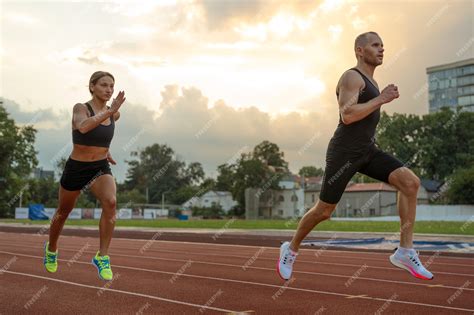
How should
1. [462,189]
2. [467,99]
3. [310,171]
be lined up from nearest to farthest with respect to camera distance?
[462,189], [467,99], [310,171]

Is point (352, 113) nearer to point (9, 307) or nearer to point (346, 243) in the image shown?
point (9, 307)

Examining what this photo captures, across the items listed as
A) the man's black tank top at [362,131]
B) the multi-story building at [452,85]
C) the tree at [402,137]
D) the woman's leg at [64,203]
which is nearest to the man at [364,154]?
the man's black tank top at [362,131]

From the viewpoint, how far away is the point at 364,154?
5.21m

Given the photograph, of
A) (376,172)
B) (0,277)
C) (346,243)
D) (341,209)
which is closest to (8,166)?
(341,209)

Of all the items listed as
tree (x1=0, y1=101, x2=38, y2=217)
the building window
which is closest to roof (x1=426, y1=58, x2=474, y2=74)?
the building window

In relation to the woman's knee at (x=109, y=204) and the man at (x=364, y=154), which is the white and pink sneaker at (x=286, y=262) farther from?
the woman's knee at (x=109, y=204)

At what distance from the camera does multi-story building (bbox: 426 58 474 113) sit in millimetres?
128500

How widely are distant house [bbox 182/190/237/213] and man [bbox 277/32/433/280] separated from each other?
336 feet

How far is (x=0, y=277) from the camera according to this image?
26.6 ft

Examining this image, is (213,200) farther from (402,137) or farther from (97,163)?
(97,163)

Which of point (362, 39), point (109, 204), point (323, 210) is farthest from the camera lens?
point (109, 204)

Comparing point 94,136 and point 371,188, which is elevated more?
point 94,136

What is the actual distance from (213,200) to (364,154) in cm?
10979

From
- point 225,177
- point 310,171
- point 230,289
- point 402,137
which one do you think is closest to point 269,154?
point 225,177
